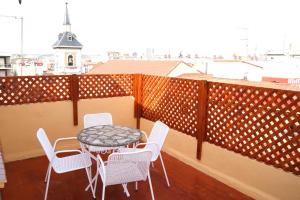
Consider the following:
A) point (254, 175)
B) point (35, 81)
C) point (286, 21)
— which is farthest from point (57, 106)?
point (286, 21)

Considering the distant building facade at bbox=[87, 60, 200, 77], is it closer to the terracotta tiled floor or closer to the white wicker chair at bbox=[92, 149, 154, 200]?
the terracotta tiled floor

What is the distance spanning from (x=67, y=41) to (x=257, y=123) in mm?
41861

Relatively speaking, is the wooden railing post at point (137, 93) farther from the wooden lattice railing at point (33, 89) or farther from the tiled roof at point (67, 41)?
the tiled roof at point (67, 41)

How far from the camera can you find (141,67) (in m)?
25.3

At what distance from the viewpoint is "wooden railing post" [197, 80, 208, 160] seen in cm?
336

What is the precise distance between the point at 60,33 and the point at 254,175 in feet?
145

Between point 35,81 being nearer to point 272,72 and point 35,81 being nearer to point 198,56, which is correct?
point 272,72

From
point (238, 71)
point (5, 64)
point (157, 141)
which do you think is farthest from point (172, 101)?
point (5, 64)

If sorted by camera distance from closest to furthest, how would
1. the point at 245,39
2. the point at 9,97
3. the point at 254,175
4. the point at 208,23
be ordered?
1. the point at 254,175
2. the point at 9,97
3. the point at 245,39
4. the point at 208,23

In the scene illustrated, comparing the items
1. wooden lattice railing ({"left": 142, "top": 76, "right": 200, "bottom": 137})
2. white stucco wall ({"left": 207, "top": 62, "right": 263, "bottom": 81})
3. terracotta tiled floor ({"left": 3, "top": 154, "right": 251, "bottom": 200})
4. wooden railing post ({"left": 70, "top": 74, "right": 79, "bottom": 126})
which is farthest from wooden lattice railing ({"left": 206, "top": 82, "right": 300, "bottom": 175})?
white stucco wall ({"left": 207, "top": 62, "right": 263, "bottom": 81})

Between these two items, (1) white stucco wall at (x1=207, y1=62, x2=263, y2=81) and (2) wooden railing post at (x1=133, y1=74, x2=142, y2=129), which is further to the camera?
(1) white stucco wall at (x1=207, y1=62, x2=263, y2=81)

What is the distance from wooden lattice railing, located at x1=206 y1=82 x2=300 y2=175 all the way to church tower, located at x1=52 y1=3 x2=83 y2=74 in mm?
38326

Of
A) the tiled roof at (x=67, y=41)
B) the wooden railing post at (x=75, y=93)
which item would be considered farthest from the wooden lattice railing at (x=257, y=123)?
the tiled roof at (x=67, y=41)

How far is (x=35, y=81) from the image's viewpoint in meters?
3.82
